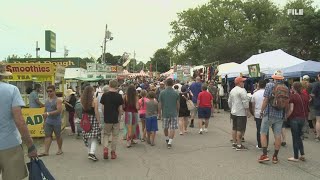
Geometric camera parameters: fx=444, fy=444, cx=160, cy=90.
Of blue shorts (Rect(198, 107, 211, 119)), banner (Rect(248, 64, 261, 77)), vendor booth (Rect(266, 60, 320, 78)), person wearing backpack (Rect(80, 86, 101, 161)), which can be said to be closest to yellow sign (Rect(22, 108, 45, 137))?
person wearing backpack (Rect(80, 86, 101, 161))

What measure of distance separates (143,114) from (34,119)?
334 centimetres

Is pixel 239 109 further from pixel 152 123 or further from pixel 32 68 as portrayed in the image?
pixel 32 68

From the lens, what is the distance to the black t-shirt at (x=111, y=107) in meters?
9.79

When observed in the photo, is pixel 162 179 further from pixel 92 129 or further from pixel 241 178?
pixel 92 129

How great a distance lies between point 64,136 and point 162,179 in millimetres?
7009

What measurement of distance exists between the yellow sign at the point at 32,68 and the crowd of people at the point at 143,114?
1005 millimetres

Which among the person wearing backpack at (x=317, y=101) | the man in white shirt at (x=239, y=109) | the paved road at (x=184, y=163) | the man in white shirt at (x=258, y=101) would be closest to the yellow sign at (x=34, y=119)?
the paved road at (x=184, y=163)

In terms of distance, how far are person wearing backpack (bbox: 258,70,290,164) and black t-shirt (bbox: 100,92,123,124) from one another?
318 cm

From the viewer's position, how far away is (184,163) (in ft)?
29.8

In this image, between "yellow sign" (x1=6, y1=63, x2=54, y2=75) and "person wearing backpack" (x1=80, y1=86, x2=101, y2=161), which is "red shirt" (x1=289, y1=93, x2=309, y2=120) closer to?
"person wearing backpack" (x1=80, y1=86, x2=101, y2=161)

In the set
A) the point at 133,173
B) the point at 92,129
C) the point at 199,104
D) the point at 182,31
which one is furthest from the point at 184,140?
the point at 182,31

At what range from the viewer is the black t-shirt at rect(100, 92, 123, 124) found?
32.1 ft

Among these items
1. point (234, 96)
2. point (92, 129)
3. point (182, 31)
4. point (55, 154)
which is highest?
point (182, 31)

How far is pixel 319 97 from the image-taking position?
12.2m
